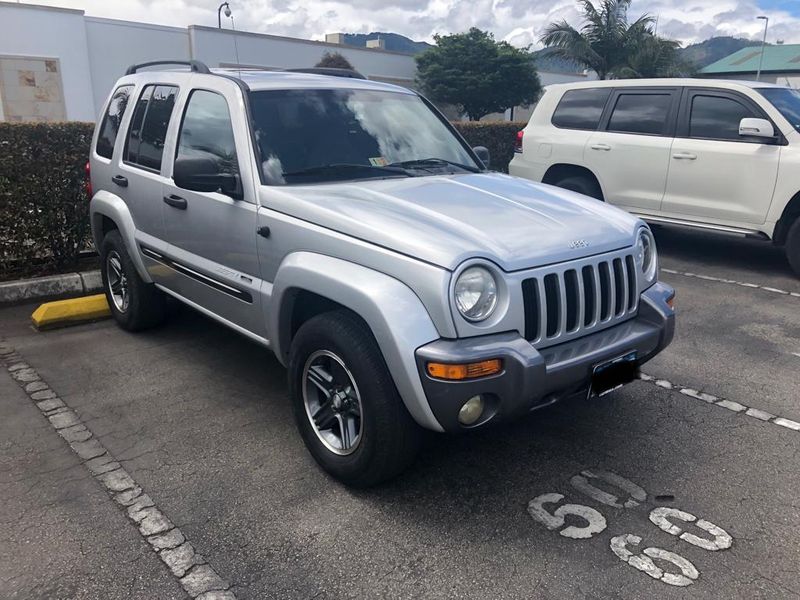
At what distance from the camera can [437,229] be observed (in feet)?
9.66

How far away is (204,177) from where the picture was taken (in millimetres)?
3512

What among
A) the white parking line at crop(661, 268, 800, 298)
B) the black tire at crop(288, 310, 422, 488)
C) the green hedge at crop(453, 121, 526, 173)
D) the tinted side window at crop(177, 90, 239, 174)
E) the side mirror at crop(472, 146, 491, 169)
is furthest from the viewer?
the green hedge at crop(453, 121, 526, 173)

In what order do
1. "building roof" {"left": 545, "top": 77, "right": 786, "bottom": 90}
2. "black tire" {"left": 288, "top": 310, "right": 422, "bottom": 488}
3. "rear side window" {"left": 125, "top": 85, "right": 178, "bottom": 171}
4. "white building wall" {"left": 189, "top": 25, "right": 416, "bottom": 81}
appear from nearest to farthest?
"black tire" {"left": 288, "top": 310, "right": 422, "bottom": 488} → "rear side window" {"left": 125, "top": 85, "right": 178, "bottom": 171} → "building roof" {"left": 545, "top": 77, "right": 786, "bottom": 90} → "white building wall" {"left": 189, "top": 25, "right": 416, "bottom": 81}

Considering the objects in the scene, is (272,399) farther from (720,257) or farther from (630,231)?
(720,257)

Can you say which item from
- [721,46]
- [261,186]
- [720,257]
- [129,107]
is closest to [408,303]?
[261,186]

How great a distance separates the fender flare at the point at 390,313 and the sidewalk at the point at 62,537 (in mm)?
1138

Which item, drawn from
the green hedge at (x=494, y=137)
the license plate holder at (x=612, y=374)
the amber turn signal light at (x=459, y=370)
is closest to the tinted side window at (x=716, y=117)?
the green hedge at (x=494, y=137)

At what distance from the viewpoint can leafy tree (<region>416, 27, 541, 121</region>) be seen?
32406 mm

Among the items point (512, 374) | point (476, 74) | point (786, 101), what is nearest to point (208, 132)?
point (512, 374)

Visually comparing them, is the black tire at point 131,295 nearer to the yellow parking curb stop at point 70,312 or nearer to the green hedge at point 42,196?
the yellow parking curb stop at point 70,312

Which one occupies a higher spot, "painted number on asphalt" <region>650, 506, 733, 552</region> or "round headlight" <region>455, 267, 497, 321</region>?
"round headlight" <region>455, 267, 497, 321</region>

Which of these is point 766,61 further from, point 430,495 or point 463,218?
point 430,495

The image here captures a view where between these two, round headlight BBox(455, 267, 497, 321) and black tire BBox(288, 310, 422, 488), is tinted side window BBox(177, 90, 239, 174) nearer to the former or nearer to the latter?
black tire BBox(288, 310, 422, 488)


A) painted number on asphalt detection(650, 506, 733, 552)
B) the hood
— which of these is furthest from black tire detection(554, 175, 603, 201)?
painted number on asphalt detection(650, 506, 733, 552)
